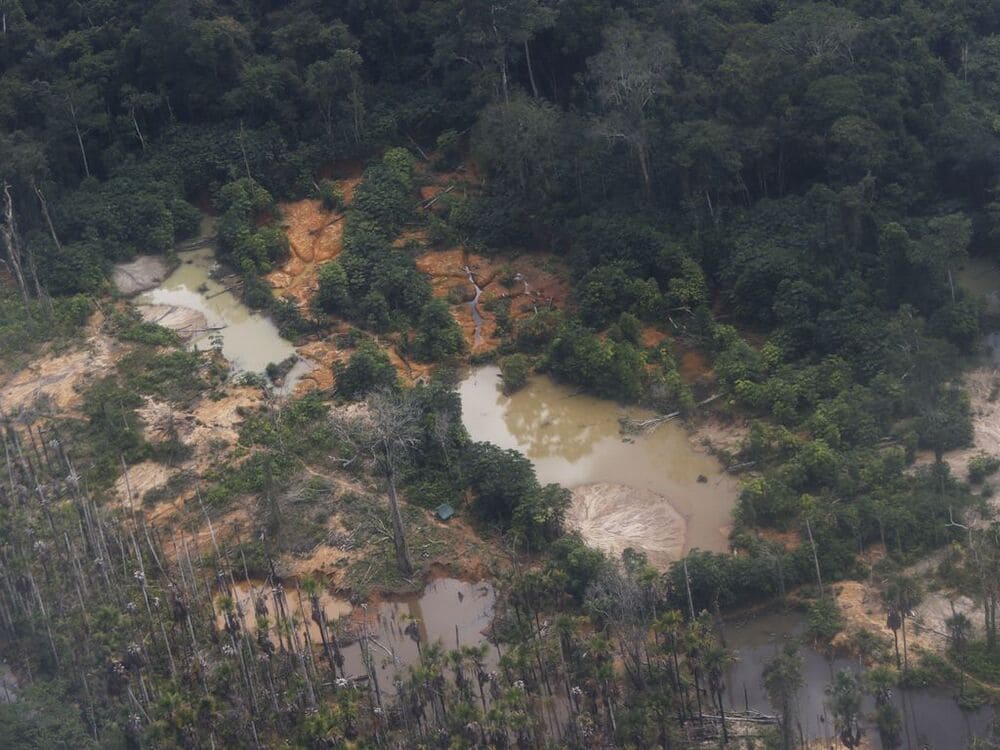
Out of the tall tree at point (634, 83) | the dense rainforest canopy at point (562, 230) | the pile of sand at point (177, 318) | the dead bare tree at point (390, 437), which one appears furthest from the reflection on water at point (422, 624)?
the tall tree at point (634, 83)

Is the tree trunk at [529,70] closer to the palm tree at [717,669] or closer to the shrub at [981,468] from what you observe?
the shrub at [981,468]

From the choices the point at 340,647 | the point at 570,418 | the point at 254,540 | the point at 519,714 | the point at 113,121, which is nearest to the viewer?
the point at 519,714

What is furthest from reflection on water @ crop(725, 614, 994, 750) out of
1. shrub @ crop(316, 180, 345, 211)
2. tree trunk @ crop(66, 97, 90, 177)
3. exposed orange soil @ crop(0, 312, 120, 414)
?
tree trunk @ crop(66, 97, 90, 177)

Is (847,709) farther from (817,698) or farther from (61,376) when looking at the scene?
(61,376)

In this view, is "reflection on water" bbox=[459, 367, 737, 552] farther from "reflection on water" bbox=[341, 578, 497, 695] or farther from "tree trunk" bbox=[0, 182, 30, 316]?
"tree trunk" bbox=[0, 182, 30, 316]

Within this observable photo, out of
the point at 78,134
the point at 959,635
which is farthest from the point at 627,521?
the point at 78,134

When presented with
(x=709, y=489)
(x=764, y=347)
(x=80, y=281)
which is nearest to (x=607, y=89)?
(x=764, y=347)

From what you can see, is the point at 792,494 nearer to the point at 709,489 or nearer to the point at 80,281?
the point at 709,489
